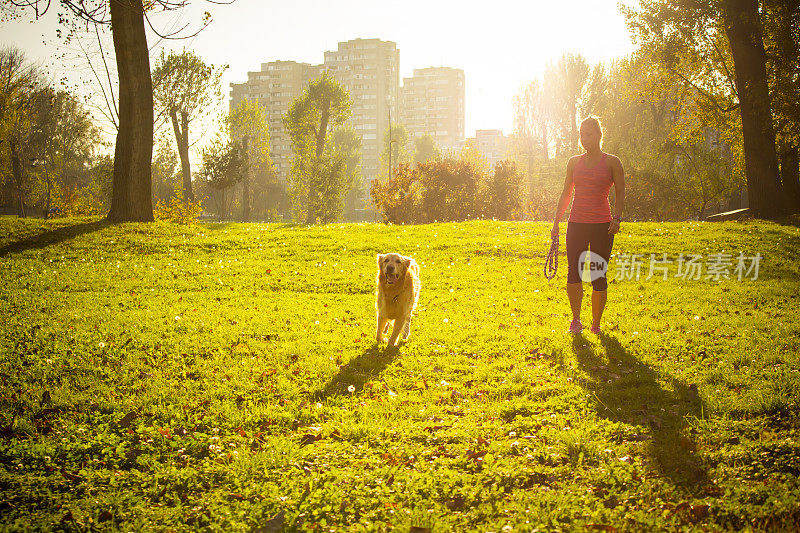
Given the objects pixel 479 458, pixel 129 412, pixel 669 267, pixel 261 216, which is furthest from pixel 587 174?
pixel 261 216

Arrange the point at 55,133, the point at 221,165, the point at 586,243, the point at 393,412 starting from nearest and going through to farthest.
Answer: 1. the point at 393,412
2. the point at 586,243
3. the point at 221,165
4. the point at 55,133

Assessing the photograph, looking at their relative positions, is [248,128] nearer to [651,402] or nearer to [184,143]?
[184,143]

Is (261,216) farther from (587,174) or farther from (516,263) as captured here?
(587,174)

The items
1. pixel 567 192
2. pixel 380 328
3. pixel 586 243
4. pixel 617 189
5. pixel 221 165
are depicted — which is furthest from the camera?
pixel 221 165

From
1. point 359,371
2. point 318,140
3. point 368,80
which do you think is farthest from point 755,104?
point 368,80

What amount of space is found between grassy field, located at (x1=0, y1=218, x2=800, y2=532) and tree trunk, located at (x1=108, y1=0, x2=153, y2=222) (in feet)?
25.2

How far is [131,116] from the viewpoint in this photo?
707 inches

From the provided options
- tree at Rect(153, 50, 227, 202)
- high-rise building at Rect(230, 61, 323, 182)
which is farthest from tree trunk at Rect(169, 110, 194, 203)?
high-rise building at Rect(230, 61, 323, 182)

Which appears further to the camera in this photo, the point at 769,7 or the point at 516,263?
the point at 769,7

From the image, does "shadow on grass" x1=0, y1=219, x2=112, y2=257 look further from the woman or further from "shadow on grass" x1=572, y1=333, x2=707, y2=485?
"shadow on grass" x1=572, y1=333, x2=707, y2=485

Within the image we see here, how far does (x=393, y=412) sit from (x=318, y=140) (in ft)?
165

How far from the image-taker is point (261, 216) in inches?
3201

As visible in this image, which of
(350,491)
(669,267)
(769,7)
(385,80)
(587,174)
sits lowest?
(350,491)

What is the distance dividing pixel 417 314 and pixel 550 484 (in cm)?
586
